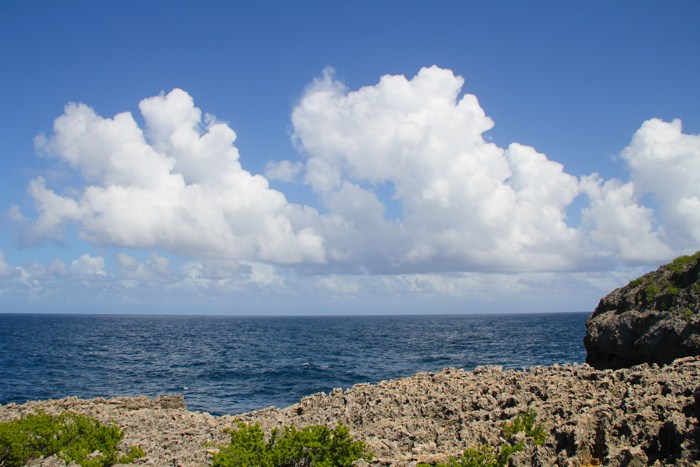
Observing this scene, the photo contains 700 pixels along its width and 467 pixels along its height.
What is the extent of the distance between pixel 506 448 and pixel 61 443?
1447 centimetres

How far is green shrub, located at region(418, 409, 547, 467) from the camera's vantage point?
921cm

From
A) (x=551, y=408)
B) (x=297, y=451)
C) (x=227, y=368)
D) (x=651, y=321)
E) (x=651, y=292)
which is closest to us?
(x=297, y=451)

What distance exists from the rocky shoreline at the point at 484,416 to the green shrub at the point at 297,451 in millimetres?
867

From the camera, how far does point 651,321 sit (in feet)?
65.0

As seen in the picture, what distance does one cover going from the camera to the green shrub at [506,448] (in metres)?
9.21

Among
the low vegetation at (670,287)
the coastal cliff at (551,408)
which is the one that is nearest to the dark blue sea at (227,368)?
the coastal cliff at (551,408)

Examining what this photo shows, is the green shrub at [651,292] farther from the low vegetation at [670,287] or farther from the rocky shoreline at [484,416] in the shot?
the rocky shoreline at [484,416]

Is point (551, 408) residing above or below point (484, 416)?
above

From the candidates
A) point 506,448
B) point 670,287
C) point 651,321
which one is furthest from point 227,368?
point 506,448

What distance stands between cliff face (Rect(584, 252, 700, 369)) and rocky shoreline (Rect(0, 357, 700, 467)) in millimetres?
3393

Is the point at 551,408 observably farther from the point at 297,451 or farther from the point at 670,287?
the point at 670,287

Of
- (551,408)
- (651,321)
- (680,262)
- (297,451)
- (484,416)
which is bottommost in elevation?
(297,451)

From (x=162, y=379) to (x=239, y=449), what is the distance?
3653cm

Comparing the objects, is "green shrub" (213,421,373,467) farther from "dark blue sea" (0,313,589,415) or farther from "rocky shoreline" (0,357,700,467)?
"dark blue sea" (0,313,589,415)
